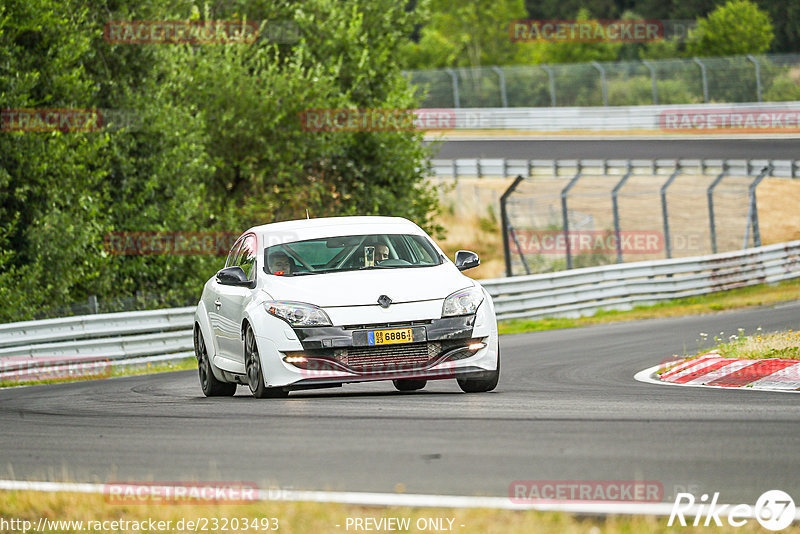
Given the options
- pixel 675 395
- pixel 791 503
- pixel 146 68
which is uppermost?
pixel 146 68

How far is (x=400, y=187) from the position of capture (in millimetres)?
32062

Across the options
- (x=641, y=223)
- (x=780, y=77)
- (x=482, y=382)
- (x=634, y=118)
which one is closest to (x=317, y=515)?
(x=482, y=382)

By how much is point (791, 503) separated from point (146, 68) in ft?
70.8

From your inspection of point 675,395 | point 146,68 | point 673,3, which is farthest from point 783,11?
point 675,395

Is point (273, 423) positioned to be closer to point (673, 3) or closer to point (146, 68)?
point (146, 68)

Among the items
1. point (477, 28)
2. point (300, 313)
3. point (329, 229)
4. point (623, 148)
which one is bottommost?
point (623, 148)

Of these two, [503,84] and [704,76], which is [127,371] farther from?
[503,84]

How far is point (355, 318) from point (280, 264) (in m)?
1.36

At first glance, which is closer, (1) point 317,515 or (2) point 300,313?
(1) point 317,515

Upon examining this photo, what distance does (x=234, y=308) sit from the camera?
10570mm

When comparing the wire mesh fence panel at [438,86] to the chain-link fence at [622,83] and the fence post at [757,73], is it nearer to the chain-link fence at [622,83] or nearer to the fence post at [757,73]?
the chain-link fence at [622,83]

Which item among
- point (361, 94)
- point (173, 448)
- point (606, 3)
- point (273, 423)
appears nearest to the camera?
point (173, 448)

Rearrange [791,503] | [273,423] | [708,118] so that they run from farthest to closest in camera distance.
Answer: [708,118], [273,423], [791,503]

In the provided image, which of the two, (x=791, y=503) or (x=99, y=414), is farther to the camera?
(x=99, y=414)
